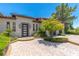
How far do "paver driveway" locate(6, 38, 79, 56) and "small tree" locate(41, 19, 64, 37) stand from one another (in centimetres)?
28

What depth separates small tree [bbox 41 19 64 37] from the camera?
4.89 meters

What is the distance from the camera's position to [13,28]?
4973 mm

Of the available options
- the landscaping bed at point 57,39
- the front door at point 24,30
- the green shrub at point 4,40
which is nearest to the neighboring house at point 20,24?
the front door at point 24,30

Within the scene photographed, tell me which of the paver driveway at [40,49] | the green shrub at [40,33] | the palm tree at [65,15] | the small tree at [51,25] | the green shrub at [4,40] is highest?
the palm tree at [65,15]

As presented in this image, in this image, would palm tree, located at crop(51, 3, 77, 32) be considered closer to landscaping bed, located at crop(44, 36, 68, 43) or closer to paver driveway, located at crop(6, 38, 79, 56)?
landscaping bed, located at crop(44, 36, 68, 43)

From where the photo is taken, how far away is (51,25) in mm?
4895

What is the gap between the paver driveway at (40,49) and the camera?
4.84m

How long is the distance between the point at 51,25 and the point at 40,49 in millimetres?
549

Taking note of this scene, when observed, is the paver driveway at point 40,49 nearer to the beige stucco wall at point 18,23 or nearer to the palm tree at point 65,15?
the beige stucco wall at point 18,23

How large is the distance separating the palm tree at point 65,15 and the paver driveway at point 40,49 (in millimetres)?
461

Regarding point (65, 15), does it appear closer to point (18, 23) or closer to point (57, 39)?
point (57, 39)

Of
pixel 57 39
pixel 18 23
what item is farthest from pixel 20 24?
pixel 57 39

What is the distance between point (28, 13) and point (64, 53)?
1114 millimetres

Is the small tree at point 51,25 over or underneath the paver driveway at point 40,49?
over
